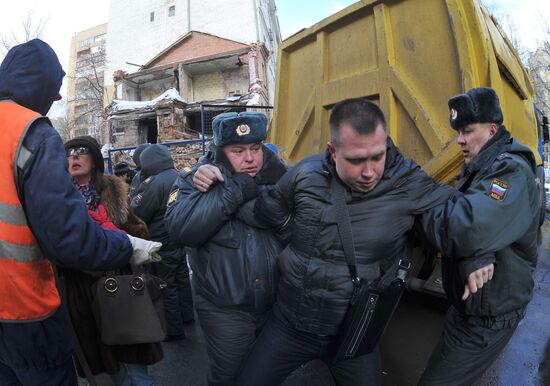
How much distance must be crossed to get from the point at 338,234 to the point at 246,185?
24.7 inches

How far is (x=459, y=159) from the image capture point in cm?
272

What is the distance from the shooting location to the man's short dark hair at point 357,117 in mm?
1610

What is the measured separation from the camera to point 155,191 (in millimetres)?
3734

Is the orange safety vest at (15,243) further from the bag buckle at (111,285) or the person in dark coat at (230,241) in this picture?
the person in dark coat at (230,241)

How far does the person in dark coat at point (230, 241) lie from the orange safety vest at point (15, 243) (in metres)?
0.75

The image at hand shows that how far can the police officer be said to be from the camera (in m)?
1.61

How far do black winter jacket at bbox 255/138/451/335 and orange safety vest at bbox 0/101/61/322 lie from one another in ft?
3.60

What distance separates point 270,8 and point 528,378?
3478 cm

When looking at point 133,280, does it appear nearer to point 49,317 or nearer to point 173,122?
point 49,317

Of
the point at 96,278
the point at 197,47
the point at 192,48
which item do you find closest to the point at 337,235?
the point at 96,278

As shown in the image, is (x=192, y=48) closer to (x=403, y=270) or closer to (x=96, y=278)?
(x=96, y=278)

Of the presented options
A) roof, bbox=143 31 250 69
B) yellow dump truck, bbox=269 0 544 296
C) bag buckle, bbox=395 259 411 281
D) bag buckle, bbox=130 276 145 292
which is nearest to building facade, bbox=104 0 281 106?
roof, bbox=143 31 250 69

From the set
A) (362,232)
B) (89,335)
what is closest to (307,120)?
(362,232)

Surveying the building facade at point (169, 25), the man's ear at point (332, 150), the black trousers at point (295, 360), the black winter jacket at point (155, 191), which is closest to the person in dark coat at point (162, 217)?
the black winter jacket at point (155, 191)
